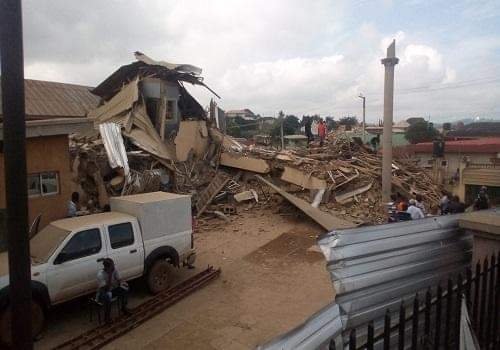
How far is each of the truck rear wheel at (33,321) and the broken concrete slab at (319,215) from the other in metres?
9.84

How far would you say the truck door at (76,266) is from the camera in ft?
24.5

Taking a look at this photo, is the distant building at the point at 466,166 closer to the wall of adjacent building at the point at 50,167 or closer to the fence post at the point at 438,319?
the wall of adjacent building at the point at 50,167

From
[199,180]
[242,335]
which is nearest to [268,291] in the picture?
[242,335]

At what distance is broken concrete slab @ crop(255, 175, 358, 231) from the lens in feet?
49.4

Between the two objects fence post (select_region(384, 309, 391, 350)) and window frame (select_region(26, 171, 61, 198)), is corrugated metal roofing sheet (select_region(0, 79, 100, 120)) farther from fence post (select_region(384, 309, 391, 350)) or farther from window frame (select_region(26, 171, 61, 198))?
fence post (select_region(384, 309, 391, 350))

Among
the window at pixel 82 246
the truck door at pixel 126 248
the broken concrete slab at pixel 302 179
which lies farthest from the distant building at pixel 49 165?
the broken concrete slab at pixel 302 179

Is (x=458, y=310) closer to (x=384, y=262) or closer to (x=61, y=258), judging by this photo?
(x=384, y=262)

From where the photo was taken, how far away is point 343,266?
9.71ft

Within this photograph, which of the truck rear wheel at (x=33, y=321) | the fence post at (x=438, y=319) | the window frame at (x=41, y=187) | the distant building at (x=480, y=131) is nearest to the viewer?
the fence post at (x=438, y=319)

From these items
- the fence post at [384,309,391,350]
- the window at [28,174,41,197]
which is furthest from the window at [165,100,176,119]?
the fence post at [384,309,391,350]

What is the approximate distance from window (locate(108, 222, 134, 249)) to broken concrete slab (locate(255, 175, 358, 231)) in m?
8.01

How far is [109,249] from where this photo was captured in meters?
8.26

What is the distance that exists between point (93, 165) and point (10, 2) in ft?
42.6

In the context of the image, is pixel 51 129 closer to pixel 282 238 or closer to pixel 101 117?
pixel 282 238
